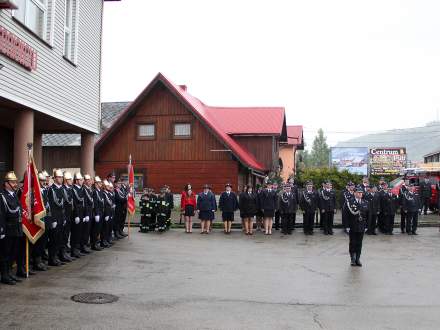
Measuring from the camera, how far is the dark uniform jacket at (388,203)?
62.9 feet

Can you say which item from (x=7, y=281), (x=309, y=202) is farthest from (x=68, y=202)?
(x=309, y=202)

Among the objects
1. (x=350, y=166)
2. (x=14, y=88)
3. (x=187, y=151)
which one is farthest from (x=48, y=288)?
(x=350, y=166)

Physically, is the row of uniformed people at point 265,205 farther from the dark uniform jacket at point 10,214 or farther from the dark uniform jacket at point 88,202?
the dark uniform jacket at point 10,214

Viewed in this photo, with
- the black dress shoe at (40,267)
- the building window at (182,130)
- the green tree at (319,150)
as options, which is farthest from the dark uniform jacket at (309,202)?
the green tree at (319,150)

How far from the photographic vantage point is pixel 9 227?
363 inches

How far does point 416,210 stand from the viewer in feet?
63.0

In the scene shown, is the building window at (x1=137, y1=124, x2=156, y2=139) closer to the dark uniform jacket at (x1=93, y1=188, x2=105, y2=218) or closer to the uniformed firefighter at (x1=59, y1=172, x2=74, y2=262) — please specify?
the dark uniform jacket at (x1=93, y1=188, x2=105, y2=218)

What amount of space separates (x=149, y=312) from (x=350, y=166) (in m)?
48.3

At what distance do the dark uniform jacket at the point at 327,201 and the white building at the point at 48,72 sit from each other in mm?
8570

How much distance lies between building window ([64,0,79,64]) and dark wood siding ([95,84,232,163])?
1373 cm

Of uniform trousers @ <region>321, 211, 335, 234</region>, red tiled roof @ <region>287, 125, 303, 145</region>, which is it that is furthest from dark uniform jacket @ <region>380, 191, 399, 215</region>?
red tiled roof @ <region>287, 125, 303, 145</region>

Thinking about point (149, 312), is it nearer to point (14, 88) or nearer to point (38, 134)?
point (14, 88)

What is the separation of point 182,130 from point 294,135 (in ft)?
73.3

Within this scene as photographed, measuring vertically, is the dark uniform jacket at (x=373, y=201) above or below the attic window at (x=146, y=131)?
below
